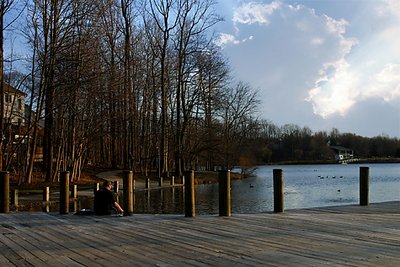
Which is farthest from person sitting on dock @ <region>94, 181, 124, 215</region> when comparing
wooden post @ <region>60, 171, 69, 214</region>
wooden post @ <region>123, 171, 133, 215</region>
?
wooden post @ <region>60, 171, 69, 214</region>

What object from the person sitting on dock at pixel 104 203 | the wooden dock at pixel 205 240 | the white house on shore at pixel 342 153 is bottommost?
the wooden dock at pixel 205 240

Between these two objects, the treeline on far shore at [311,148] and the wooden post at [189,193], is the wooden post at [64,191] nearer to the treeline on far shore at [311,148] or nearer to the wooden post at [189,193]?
the wooden post at [189,193]

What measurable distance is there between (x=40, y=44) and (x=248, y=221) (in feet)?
85.9

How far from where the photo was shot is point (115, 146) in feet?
165

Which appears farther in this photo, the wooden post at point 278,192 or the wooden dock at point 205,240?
the wooden post at point 278,192

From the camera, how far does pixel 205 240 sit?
791cm

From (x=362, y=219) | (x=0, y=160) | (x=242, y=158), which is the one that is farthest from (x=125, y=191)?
(x=242, y=158)

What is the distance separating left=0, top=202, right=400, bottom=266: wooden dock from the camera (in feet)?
21.0

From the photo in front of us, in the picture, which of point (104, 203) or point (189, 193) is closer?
point (189, 193)

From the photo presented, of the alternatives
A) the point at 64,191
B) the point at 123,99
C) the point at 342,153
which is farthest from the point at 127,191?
the point at 342,153

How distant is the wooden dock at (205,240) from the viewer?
639cm

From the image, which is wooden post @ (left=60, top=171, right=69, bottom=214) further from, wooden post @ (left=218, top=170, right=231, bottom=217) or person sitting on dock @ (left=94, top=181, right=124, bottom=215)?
wooden post @ (left=218, top=170, right=231, bottom=217)

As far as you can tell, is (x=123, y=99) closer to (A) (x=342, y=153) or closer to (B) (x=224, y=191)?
(B) (x=224, y=191)

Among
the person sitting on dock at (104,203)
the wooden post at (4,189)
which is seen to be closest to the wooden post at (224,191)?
the person sitting on dock at (104,203)
